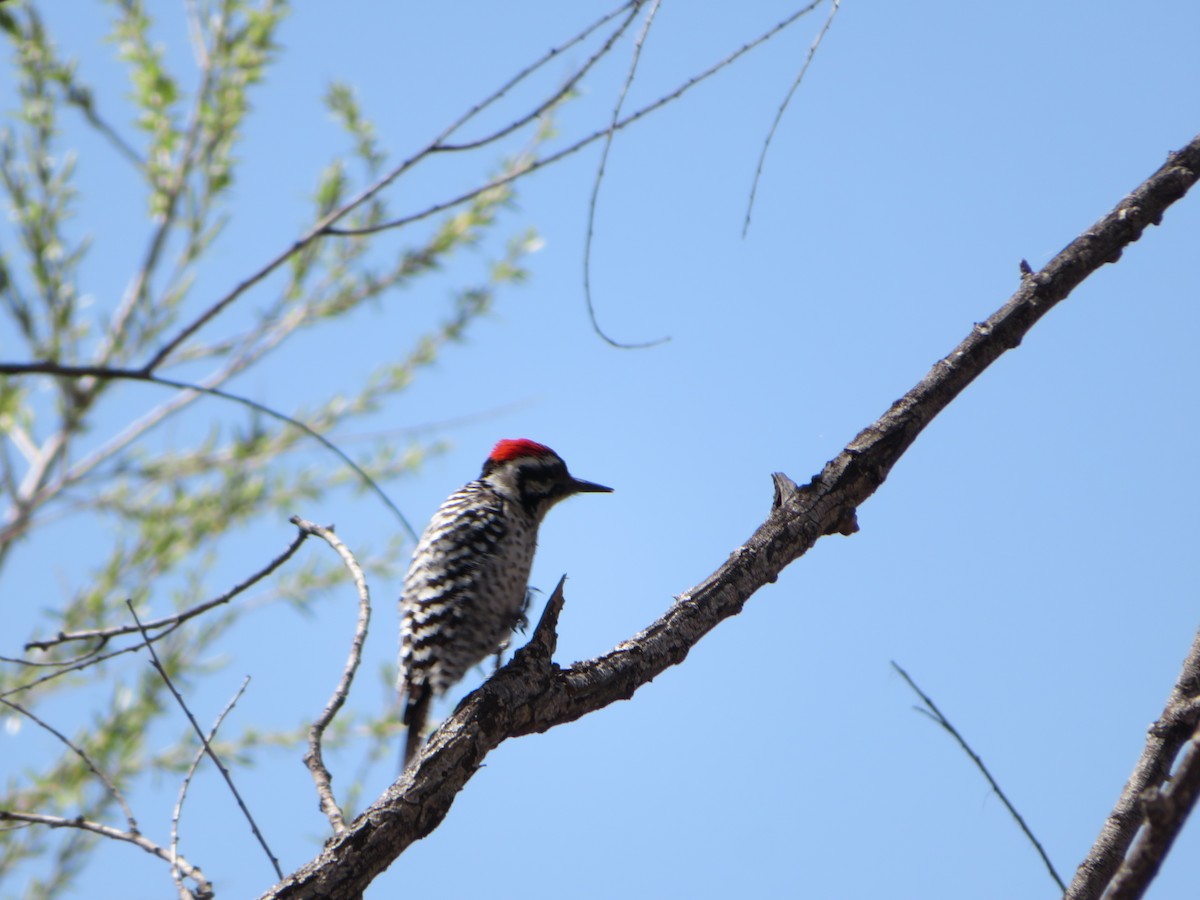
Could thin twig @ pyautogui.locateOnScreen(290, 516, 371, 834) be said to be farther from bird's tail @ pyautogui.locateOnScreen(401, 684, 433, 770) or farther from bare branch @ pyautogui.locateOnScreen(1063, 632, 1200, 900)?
bare branch @ pyautogui.locateOnScreen(1063, 632, 1200, 900)

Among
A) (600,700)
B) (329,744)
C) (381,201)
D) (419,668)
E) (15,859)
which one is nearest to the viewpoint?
(600,700)

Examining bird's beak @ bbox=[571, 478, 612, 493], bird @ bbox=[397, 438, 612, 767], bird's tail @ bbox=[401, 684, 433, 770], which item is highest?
bird's beak @ bbox=[571, 478, 612, 493]

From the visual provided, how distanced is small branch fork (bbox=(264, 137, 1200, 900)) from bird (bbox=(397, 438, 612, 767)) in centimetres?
110

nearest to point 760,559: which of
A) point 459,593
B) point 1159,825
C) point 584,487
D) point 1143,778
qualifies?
point 1143,778

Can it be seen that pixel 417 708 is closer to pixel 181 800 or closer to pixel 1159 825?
pixel 181 800

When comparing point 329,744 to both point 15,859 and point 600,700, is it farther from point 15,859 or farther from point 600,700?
point 600,700

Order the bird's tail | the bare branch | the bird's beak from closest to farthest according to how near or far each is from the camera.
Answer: the bare branch < the bird's tail < the bird's beak

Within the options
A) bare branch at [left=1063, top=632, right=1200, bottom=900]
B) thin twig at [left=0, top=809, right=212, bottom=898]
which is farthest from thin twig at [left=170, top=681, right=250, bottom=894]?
bare branch at [left=1063, top=632, right=1200, bottom=900]

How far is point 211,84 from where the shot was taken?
5.93 metres

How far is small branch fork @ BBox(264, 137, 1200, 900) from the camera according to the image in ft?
7.20

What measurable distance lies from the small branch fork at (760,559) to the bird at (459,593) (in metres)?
1.10

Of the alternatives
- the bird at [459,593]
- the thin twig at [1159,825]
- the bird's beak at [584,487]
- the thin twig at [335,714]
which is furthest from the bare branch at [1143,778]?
the bird's beak at [584,487]

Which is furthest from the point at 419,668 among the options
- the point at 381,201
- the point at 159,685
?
the point at 159,685

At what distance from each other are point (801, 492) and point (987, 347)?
1.47ft
